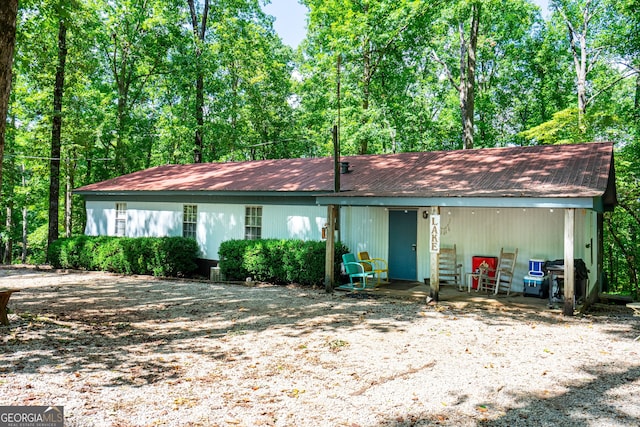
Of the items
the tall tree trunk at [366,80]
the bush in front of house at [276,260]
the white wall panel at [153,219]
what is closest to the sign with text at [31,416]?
the bush in front of house at [276,260]

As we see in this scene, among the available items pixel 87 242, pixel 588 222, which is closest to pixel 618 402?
pixel 588 222

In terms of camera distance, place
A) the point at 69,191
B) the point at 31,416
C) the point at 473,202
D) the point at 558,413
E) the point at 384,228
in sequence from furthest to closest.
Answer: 1. the point at 69,191
2. the point at 384,228
3. the point at 473,202
4. the point at 558,413
5. the point at 31,416

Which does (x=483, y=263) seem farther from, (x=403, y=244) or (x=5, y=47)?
(x=5, y=47)

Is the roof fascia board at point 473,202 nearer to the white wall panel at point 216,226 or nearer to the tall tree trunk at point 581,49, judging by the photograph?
the white wall panel at point 216,226

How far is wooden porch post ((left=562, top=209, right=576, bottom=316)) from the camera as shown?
781cm

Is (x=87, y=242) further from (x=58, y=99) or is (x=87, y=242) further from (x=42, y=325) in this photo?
(x=42, y=325)

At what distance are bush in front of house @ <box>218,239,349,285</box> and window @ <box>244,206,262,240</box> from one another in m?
0.94

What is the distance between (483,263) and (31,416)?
906cm

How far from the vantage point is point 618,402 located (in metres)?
4.27

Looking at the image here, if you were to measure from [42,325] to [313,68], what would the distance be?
19208mm

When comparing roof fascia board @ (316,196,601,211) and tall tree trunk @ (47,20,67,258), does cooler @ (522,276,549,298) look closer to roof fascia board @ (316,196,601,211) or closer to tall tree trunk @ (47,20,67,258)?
roof fascia board @ (316,196,601,211)

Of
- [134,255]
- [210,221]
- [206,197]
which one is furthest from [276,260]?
[134,255]

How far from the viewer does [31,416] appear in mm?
3869

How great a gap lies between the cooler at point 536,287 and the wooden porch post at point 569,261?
1.43 meters
